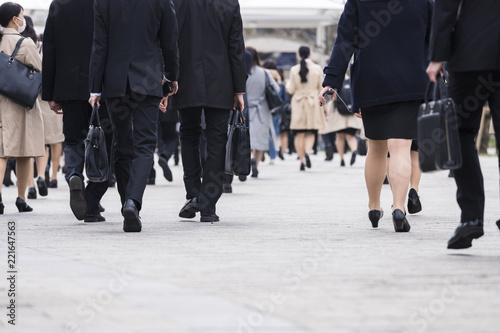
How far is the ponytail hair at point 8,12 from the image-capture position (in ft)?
31.8

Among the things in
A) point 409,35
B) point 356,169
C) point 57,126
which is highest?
point 409,35

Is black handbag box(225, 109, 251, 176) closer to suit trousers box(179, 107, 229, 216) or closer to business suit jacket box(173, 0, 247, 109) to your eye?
suit trousers box(179, 107, 229, 216)

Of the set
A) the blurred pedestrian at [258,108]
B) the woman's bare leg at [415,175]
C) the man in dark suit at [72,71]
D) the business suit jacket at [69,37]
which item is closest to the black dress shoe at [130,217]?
the man in dark suit at [72,71]

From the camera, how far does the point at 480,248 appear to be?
633cm

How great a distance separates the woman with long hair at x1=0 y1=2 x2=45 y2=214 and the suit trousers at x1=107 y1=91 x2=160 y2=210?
215 cm

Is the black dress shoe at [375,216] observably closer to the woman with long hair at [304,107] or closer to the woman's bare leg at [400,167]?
the woman's bare leg at [400,167]

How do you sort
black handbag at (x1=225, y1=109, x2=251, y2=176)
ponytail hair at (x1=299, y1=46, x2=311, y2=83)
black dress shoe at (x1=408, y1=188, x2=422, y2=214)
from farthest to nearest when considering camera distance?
ponytail hair at (x1=299, y1=46, x2=311, y2=83) → black dress shoe at (x1=408, y1=188, x2=422, y2=214) → black handbag at (x1=225, y1=109, x2=251, y2=176)

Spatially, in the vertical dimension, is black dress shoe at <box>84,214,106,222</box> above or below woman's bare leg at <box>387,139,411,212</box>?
below

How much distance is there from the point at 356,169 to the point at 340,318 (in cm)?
1600

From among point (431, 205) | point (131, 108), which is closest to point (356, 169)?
point (431, 205)

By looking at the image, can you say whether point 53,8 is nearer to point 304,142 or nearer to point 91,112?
point 91,112

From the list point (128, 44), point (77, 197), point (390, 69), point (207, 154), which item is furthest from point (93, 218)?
point (390, 69)

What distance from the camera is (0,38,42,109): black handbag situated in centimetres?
950

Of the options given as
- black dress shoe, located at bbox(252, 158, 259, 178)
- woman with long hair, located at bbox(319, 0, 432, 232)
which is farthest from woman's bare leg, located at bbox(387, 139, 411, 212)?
black dress shoe, located at bbox(252, 158, 259, 178)
